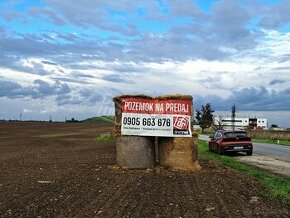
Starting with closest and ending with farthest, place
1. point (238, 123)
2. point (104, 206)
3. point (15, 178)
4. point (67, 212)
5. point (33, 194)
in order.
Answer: point (67, 212) → point (104, 206) → point (33, 194) → point (15, 178) → point (238, 123)

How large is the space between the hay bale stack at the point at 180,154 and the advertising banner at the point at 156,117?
0.30 m

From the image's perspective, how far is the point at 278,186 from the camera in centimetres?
1327

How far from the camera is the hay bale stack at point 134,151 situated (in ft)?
51.6

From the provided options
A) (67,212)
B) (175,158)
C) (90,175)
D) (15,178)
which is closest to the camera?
(67,212)

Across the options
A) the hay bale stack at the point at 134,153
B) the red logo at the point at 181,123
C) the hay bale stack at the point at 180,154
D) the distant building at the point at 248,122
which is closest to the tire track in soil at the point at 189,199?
the hay bale stack at the point at 180,154

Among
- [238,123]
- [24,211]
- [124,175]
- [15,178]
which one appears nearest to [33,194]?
[24,211]

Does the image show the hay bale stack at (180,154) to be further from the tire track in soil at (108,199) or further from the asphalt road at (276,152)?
the asphalt road at (276,152)

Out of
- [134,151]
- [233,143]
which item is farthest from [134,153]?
[233,143]

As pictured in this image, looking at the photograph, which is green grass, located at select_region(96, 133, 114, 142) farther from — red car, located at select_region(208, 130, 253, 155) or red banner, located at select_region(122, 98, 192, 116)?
red banner, located at select_region(122, 98, 192, 116)

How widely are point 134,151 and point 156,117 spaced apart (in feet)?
4.63

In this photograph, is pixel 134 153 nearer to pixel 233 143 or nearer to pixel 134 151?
pixel 134 151

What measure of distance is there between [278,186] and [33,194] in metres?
6.34

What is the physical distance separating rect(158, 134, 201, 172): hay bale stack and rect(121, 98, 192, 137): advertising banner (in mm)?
297

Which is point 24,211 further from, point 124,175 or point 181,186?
point 124,175
